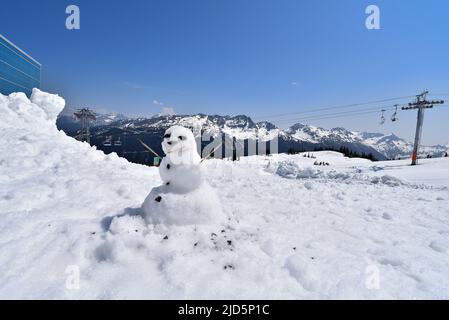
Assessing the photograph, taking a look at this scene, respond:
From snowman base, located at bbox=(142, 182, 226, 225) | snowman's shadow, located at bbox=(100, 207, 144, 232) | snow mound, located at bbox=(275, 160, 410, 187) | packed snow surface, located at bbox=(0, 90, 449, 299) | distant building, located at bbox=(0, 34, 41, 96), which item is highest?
distant building, located at bbox=(0, 34, 41, 96)

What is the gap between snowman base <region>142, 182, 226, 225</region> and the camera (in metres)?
4.01

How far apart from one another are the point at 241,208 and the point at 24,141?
803cm

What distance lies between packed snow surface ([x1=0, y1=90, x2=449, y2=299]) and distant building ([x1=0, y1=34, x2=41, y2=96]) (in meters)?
12.0

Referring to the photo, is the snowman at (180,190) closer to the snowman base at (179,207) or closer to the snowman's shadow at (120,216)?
the snowman base at (179,207)

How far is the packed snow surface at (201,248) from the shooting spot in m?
2.92

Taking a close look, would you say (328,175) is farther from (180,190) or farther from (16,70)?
(16,70)

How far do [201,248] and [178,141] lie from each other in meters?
1.76

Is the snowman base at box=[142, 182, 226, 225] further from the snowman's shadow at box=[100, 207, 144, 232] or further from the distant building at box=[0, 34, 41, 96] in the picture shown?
the distant building at box=[0, 34, 41, 96]

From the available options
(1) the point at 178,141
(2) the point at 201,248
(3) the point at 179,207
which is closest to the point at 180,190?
(3) the point at 179,207

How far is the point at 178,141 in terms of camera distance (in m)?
4.17

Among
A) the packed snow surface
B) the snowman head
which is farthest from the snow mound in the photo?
the snowman head

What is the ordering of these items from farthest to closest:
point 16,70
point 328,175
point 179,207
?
point 16,70, point 328,175, point 179,207

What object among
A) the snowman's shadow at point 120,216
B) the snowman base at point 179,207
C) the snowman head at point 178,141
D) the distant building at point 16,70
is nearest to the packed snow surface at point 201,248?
the snowman's shadow at point 120,216
